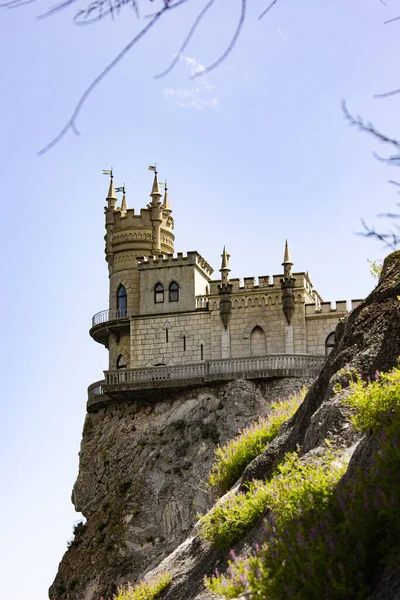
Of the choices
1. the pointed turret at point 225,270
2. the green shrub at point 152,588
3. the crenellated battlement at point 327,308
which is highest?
the pointed turret at point 225,270

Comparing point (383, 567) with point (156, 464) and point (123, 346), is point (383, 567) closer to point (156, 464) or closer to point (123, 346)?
point (156, 464)

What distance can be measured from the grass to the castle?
36.1 meters

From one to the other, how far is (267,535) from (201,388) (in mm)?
36473

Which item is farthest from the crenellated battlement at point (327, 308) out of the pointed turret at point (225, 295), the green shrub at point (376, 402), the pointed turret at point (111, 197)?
the green shrub at point (376, 402)

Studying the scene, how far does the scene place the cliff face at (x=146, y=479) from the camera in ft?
138

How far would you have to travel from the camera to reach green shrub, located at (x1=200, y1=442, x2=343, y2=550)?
804 centimetres

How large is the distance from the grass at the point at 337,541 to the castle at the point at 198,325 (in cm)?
3614

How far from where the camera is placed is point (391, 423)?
801cm

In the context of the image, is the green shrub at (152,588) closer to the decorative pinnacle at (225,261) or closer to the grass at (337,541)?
the grass at (337,541)

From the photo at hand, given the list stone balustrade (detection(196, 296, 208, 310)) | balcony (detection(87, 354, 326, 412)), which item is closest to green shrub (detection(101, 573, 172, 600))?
balcony (detection(87, 354, 326, 412))

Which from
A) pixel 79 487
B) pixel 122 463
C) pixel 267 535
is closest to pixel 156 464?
pixel 122 463

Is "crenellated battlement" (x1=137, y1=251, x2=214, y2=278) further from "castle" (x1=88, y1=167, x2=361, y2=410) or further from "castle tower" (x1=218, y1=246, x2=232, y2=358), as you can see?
"castle tower" (x1=218, y1=246, x2=232, y2=358)

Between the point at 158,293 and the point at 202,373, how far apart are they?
16.9 ft

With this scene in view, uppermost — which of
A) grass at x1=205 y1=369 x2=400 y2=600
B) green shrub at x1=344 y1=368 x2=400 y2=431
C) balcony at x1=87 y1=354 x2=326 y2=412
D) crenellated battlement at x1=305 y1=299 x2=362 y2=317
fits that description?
crenellated battlement at x1=305 y1=299 x2=362 y2=317
